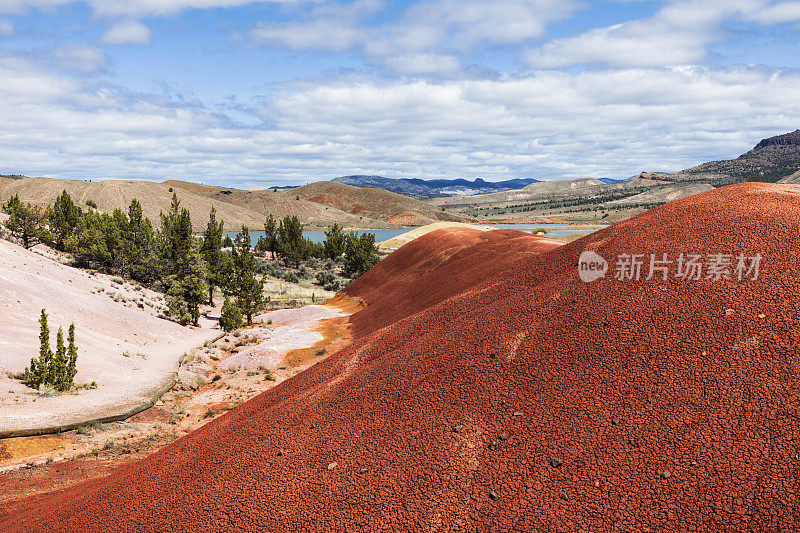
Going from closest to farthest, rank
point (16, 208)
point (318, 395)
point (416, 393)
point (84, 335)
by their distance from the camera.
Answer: point (416, 393) < point (318, 395) < point (84, 335) < point (16, 208)

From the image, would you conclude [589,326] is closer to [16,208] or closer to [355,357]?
[355,357]

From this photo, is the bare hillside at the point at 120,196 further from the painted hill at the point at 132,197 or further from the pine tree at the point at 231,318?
the pine tree at the point at 231,318

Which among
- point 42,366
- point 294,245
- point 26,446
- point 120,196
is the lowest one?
point 26,446

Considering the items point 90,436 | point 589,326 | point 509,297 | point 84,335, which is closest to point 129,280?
point 84,335

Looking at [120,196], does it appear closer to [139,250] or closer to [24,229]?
[24,229]

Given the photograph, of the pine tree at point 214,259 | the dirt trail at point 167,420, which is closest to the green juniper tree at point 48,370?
the dirt trail at point 167,420

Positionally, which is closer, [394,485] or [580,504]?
[580,504]

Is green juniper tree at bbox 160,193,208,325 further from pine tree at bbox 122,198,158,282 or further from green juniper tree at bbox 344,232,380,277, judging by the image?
green juniper tree at bbox 344,232,380,277

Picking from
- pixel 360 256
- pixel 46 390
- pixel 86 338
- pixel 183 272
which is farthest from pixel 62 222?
pixel 46 390

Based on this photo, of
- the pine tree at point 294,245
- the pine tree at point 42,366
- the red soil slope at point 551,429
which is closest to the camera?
the red soil slope at point 551,429
